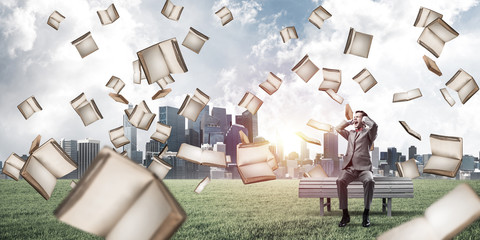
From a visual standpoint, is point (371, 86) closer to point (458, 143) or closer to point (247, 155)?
point (458, 143)

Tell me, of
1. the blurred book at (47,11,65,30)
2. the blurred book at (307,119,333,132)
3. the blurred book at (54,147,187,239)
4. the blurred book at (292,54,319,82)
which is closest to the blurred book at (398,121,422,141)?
the blurred book at (307,119,333,132)

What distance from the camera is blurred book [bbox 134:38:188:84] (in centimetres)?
452

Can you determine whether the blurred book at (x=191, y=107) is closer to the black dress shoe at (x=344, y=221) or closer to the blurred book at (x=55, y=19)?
the blurred book at (x=55, y=19)

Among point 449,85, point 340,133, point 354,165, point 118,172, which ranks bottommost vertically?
point 354,165

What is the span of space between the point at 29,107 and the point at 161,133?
241 centimetres

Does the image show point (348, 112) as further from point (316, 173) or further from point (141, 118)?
point (141, 118)

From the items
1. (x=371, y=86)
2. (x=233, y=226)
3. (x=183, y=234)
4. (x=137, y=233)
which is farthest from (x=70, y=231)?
(x=371, y=86)

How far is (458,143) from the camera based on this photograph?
5.87 meters

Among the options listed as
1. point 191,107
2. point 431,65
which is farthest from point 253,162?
point 431,65

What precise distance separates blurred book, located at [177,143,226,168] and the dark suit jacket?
2.25m

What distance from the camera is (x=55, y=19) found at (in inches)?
290

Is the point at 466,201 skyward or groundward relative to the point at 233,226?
skyward

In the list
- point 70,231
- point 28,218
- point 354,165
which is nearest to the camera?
point 70,231

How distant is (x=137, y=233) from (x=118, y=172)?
0.38 meters
